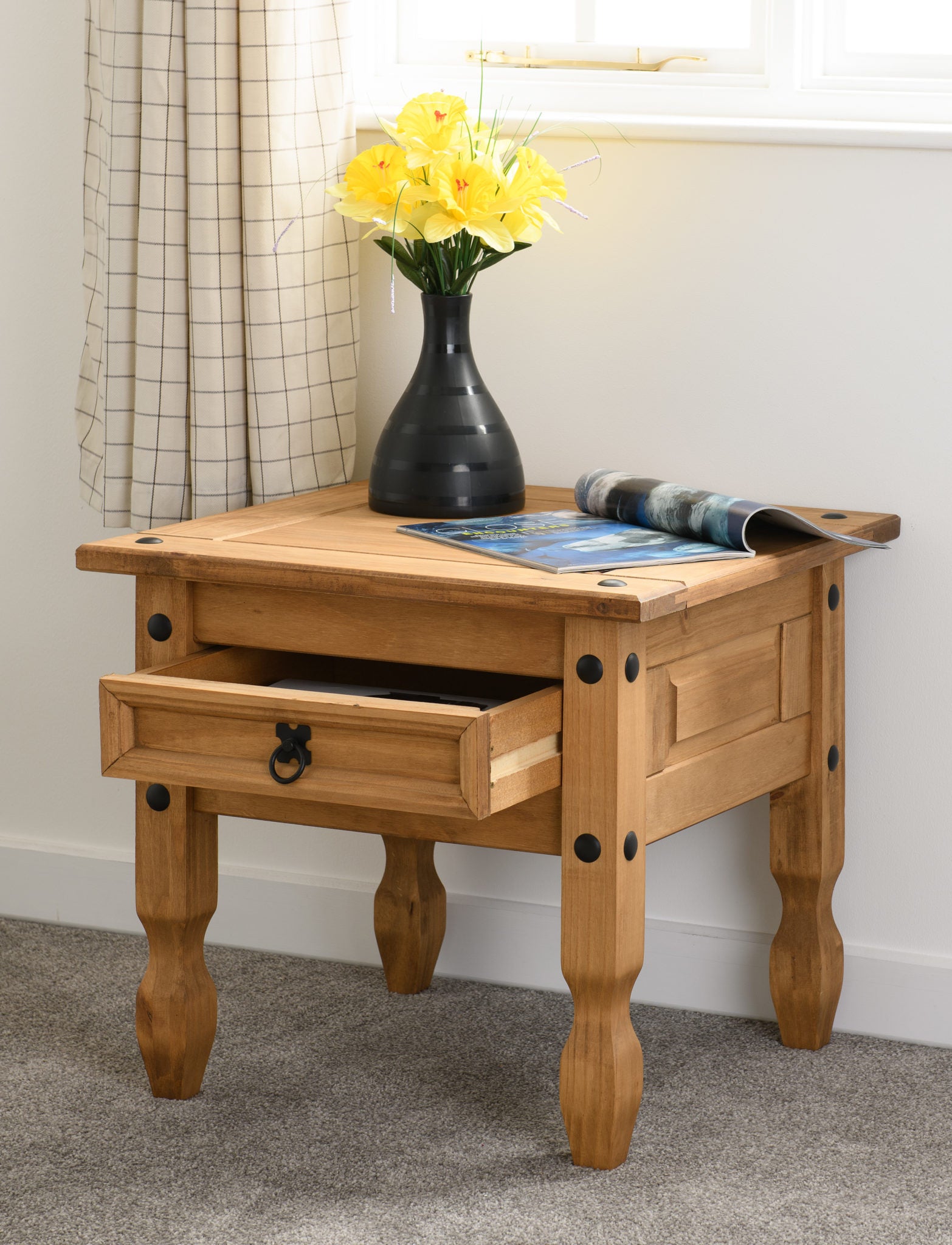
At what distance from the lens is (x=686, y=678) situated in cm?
142

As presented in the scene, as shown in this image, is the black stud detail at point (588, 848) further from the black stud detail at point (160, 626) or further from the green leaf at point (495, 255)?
the green leaf at point (495, 255)

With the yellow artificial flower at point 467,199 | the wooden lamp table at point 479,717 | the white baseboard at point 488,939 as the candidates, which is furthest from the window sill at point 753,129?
the white baseboard at point 488,939

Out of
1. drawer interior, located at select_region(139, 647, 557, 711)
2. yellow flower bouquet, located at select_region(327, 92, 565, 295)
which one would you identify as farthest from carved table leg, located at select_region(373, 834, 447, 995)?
yellow flower bouquet, located at select_region(327, 92, 565, 295)

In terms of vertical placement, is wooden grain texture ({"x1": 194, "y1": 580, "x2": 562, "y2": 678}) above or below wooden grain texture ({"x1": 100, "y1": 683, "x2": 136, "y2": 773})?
above

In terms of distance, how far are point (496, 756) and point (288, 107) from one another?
2.68 ft

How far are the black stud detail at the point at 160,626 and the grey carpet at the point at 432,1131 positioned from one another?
0.48 m

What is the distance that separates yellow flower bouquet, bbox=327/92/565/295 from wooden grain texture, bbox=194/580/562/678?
0.37m

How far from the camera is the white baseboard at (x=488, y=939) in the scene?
1.76m

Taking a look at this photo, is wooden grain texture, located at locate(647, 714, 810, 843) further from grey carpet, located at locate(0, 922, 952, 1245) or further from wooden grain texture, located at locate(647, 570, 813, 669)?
grey carpet, located at locate(0, 922, 952, 1245)

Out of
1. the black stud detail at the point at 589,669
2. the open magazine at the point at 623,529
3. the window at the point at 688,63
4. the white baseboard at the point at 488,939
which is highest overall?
the window at the point at 688,63

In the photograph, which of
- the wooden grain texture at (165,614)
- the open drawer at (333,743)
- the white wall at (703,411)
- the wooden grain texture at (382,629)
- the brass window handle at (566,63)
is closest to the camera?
the open drawer at (333,743)

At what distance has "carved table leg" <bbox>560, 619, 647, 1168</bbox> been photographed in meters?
1.32

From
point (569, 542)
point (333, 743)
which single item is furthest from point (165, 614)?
point (569, 542)

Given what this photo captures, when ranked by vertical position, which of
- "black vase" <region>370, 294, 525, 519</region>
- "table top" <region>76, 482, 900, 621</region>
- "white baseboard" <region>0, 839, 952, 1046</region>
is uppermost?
"black vase" <region>370, 294, 525, 519</region>
